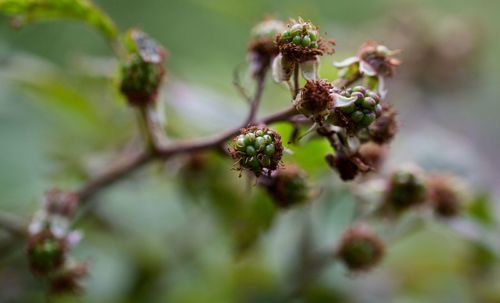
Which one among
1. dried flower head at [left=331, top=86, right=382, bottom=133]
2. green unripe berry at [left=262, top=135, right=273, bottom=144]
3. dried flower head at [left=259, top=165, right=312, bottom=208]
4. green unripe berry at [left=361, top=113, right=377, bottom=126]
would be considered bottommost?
green unripe berry at [left=262, top=135, right=273, bottom=144]

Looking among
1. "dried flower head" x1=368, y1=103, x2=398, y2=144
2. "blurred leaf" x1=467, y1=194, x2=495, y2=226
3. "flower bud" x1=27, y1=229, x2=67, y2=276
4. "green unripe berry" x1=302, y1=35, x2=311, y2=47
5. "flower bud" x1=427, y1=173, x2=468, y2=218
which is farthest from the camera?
"blurred leaf" x1=467, y1=194, x2=495, y2=226

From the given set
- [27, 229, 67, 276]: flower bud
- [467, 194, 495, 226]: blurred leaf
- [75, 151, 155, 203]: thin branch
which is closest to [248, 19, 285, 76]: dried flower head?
[75, 151, 155, 203]: thin branch

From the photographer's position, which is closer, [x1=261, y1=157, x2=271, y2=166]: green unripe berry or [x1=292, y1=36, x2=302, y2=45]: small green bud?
[x1=261, y1=157, x2=271, y2=166]: green unripe berry

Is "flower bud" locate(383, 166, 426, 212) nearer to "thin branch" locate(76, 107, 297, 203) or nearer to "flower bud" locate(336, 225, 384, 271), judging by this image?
"flower bud" locate(336, 225, 384, 271)

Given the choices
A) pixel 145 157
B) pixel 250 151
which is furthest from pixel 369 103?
pixel 145 157

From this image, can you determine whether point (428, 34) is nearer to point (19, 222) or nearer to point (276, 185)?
point (276, 185)

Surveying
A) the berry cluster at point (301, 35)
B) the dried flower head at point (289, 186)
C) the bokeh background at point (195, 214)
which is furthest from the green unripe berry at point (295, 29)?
the bokeh background at point (195, 214)

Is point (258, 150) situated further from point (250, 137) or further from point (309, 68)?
point (309, 68)
